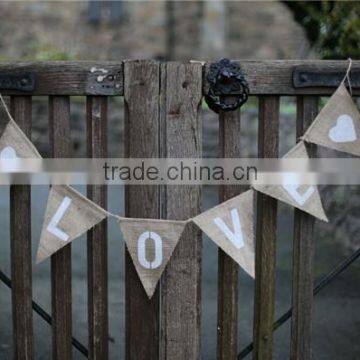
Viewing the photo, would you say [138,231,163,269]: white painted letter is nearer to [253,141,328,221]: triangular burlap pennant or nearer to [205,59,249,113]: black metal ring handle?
[253,141,328,221]: triangular burlap pennant

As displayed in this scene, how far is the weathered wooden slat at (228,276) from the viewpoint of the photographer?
2.57 m

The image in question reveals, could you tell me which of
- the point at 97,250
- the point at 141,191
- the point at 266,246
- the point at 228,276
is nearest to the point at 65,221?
the point at 97,250

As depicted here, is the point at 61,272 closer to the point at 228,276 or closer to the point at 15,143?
the point at 15,143

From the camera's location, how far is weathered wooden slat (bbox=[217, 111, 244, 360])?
8.44 ft

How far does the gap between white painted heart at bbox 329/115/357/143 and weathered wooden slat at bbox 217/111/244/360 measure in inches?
13.9

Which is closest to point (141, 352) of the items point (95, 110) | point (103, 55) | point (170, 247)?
point (170, 247)

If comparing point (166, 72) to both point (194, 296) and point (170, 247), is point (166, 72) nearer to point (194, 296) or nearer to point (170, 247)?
point (170, 247)

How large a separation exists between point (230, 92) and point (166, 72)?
0.82 feet

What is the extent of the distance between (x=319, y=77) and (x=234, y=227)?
2.10ft

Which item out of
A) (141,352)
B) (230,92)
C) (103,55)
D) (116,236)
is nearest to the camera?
(230,92)

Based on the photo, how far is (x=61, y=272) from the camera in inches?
106

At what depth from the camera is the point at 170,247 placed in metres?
2.55

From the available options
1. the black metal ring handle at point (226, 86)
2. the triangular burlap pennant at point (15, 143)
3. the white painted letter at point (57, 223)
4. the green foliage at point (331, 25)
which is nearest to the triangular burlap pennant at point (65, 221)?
the white painted letter at point (57, 223)

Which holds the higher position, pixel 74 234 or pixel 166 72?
pixel 166 72
